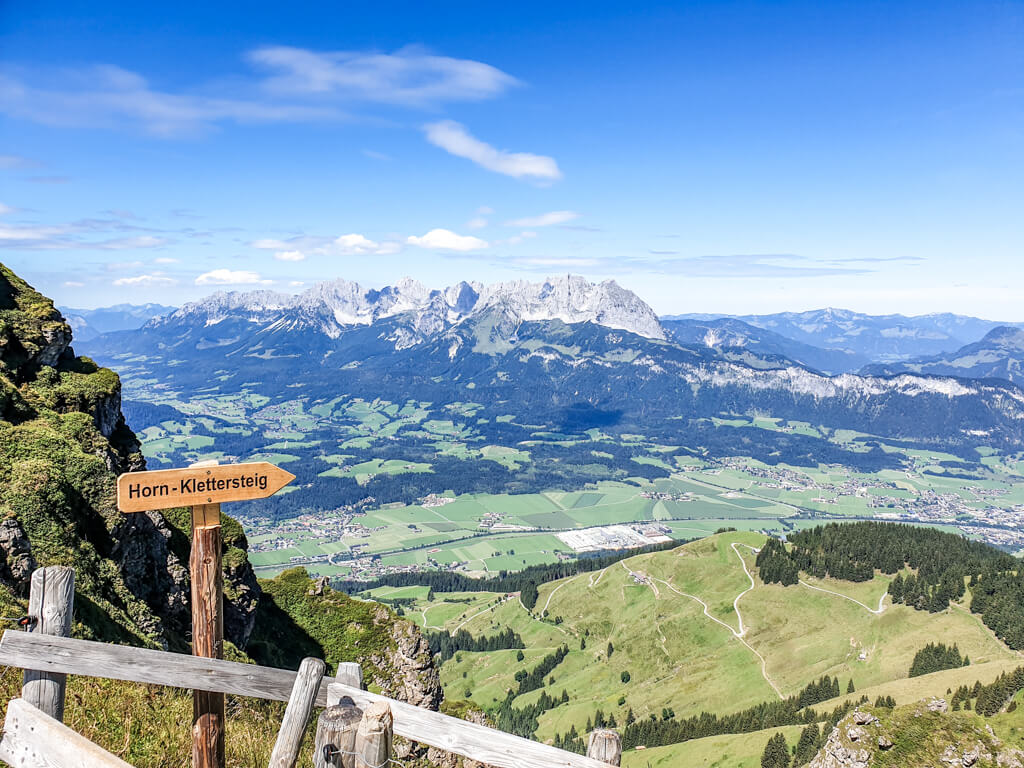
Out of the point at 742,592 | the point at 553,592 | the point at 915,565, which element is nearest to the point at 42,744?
the point at 742,592

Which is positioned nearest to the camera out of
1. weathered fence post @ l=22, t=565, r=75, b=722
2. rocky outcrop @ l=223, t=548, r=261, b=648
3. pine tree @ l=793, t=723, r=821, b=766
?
weathered fence post @ l=22, t=565, r=75, b=722

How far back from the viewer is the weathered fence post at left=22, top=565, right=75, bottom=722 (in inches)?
317

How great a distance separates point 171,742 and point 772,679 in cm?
12762

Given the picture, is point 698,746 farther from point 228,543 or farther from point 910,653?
A: point 228,543

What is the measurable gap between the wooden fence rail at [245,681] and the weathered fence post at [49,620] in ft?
0.94

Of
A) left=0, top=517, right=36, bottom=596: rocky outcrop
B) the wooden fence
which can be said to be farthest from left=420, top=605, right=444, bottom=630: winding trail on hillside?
the wooden fence

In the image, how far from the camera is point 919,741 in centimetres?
5453

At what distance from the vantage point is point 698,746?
87.2 metres

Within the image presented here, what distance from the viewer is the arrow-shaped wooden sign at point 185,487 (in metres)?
9.02

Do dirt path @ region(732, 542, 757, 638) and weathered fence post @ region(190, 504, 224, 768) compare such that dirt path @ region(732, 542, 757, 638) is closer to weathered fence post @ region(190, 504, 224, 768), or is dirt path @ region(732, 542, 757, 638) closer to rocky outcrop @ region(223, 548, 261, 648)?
rocky outcrop @ region(223, 548, 261, 648)

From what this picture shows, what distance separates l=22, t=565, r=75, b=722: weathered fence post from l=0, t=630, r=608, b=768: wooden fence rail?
0.94 ft

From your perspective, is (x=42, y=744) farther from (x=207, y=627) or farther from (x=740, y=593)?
(x=740, y=593)

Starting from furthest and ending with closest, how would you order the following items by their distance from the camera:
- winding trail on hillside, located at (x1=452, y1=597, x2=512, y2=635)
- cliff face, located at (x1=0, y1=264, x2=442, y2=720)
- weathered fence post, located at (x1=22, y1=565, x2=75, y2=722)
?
1. winding trail on hillside, located at (x1=452, y1=597, x2=512, y2=635)
2. cliff face, located at (x1=0, y1=264, x2=442, y2=720)
3. weathered fence post, located at (x1=22, y1=565, x2=75, y2=722)

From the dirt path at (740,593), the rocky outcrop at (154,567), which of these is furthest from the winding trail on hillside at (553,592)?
the rocky outcrop at (154,567)
